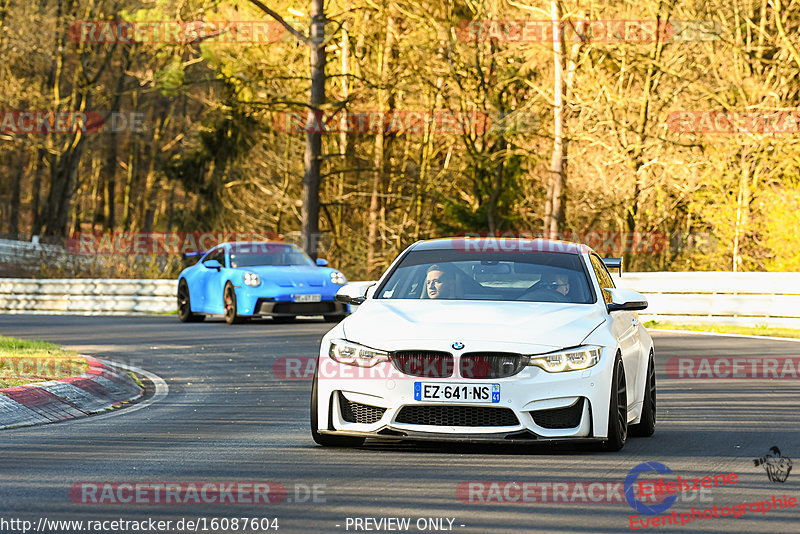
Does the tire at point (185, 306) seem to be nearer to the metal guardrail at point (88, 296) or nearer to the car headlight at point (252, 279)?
the car headlight at point (252, 279)

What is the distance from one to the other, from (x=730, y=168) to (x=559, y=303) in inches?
1016

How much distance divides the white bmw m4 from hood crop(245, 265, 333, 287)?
13646 mm

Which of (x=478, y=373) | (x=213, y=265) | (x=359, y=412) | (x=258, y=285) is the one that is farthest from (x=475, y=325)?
(x=213, y=265)

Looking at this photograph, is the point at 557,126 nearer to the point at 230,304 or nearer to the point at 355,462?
the point at 230,304

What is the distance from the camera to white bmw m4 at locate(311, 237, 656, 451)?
8.07 metres

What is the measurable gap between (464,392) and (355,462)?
0.78 m

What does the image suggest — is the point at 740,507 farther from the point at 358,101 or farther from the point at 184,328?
the point at 358,101

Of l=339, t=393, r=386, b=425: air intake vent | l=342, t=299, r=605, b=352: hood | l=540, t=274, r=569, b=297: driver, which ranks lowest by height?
l=339, t=393, r=386, b=425: air intake vent

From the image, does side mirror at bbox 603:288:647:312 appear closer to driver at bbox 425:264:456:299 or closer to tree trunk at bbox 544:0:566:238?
driver at bbox 425:264:456:299

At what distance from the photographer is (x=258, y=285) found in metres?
22.8

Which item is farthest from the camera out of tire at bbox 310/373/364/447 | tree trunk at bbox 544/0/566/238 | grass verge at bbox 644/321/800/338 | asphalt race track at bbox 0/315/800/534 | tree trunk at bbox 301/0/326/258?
tree trunk at bbox 544/0/566/238

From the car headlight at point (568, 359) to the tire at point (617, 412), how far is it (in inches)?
8.3

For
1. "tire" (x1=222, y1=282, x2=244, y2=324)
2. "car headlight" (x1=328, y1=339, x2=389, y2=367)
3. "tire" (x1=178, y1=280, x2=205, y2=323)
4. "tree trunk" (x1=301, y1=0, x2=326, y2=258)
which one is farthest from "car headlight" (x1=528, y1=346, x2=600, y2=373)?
"tree trunk" (x1=301, y1=0, x2=326, y2=258)

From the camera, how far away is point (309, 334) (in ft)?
67.0
